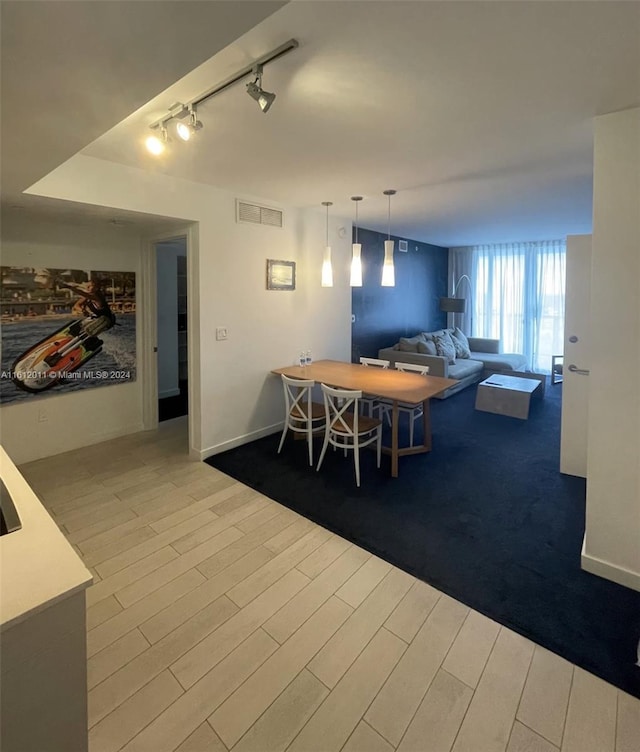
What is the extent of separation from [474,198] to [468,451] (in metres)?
2.54

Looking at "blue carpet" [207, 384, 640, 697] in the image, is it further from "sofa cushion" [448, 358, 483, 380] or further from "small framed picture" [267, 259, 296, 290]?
"small framed picture" [267, 259, 296, 290]

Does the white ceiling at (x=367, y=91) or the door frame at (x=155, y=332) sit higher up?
the white ceiling at (x=367, y=91)

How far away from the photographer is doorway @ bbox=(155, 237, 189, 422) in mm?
5648

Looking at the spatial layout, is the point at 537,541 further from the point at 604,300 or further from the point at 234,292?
the point at 234,292

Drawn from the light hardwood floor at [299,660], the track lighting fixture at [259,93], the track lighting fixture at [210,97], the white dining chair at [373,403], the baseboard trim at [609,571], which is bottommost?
the light hardwood floor at [299,660]

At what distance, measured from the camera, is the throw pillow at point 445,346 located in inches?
249

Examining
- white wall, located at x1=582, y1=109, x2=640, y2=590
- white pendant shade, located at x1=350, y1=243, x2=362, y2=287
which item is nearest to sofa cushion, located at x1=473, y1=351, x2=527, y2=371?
white pendant shade, located at x1=350, y1=243, x2=362, y2=287

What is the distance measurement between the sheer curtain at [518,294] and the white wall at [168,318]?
18.2 ft

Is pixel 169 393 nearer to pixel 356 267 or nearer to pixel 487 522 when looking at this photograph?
pixel 356 267

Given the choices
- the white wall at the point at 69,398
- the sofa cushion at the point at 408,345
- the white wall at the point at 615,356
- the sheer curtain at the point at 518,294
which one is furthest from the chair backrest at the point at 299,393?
the sheer curtain at the point at 518,294

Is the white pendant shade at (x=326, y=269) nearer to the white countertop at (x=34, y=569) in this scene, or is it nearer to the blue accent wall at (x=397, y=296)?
the blue accent wall at (x=397, y=296)

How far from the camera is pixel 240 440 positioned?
4051 millimetres

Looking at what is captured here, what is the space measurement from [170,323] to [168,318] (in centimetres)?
9

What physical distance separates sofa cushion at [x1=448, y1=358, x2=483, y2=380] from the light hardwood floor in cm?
406
